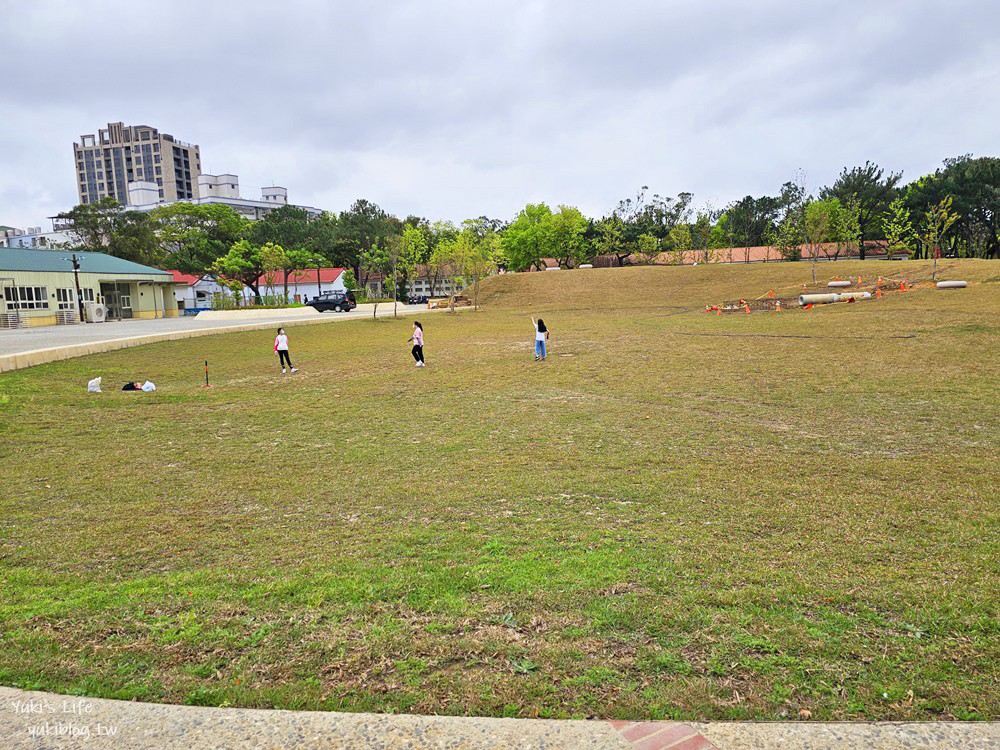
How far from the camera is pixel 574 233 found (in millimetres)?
78562

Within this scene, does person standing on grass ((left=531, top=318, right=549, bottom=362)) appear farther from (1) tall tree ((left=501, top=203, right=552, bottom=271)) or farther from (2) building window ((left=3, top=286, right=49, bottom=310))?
(1) tall tree ((left=501, top=203, right=552, bottom=271))

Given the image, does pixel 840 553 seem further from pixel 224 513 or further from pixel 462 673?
pixel 224 513

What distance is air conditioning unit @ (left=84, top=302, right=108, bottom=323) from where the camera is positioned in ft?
144

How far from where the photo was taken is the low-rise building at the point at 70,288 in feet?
133

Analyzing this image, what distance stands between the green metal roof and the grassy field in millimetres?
36512

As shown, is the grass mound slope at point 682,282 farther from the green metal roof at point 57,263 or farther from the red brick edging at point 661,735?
the red brick edging at point 661,735

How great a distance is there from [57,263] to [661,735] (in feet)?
173

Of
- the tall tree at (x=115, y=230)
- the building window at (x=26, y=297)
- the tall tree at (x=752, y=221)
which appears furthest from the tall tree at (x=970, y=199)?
the tall tree at (x=115, y=230)

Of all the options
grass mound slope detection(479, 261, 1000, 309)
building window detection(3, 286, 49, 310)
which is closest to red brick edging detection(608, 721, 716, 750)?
→ grass mound slope detection(479, 261, 1000, 309)

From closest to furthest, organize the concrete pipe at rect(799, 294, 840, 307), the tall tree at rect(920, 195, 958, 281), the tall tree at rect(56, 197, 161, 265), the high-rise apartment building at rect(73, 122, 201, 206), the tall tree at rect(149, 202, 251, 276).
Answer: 1. the concrete pipe at rect(799, 294, 840, 307)
2. the tall tree at rect(920, 195, 958, 281)
3. the tall tree at rect(56, 197, 161, 265)
4. the tall tree at rect(149, 202, 251, 276)
5. the high-rise apartment building at rect(73, 122, 201, 206)

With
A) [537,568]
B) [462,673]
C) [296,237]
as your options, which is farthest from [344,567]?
[296,237]

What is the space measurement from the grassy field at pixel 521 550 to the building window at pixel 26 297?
34.5 metres

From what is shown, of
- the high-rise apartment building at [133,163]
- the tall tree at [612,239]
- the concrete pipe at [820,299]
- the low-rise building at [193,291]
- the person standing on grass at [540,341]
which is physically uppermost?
the high-rise apartment building at [133,163]

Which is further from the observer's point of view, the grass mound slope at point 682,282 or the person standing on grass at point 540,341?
the grass mound slope at point 682,282
